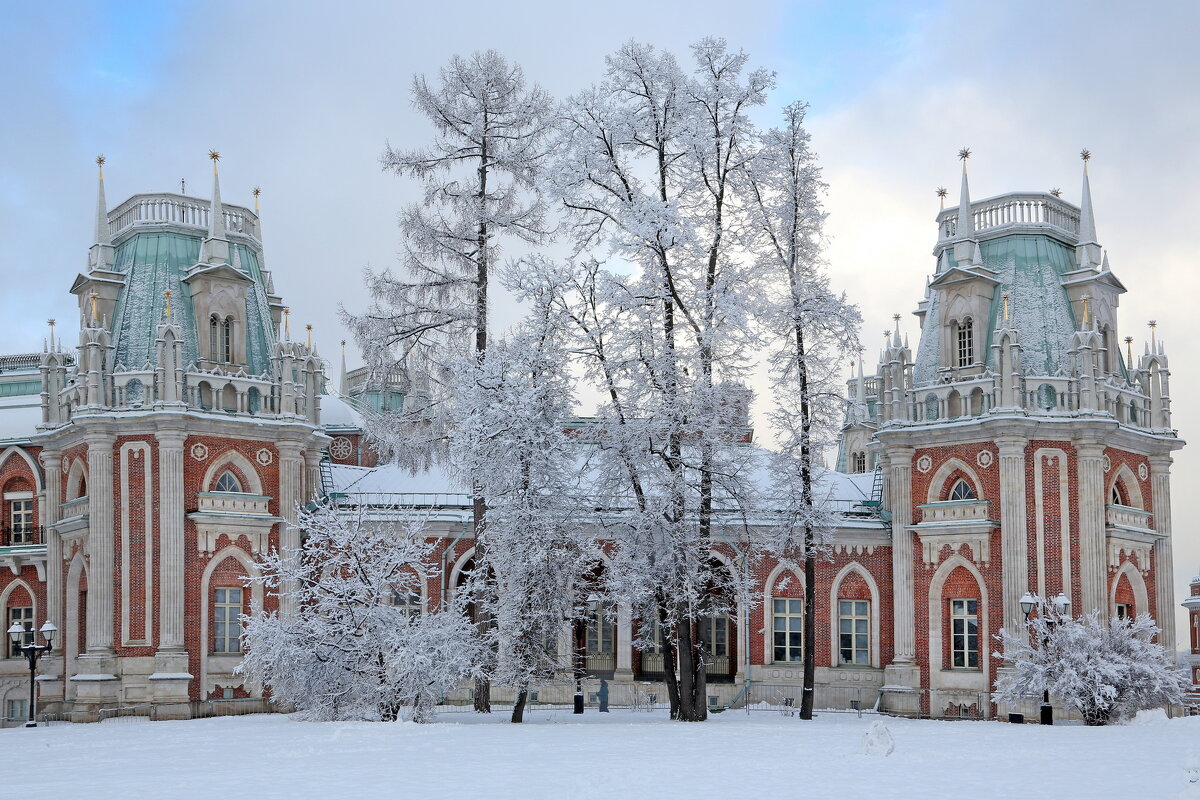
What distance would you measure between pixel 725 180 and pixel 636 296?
155 inches

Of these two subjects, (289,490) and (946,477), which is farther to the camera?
(289,490)

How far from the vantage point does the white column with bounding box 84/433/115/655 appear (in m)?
36.2

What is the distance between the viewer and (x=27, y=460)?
142 feet

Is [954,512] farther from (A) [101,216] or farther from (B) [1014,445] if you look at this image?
(A) [101,216]

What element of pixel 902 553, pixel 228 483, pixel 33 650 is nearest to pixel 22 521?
pixel 228 483

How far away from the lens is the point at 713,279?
32.2 meters

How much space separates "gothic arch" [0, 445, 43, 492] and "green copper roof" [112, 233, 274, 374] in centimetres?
705

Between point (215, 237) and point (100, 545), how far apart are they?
872cm

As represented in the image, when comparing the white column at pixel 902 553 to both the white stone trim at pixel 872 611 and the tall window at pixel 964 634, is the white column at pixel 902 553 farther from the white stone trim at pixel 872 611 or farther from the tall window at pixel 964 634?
the tall window at pixel 964 634

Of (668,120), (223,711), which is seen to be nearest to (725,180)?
(668,120)

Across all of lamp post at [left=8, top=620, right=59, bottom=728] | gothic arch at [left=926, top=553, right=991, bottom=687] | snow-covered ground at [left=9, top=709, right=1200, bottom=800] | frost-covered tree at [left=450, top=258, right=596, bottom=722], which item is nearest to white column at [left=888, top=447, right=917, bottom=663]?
gothic arch at [left=926, top=553, right=991, bottom=687]

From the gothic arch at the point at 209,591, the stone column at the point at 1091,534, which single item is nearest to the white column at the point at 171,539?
the gothic arch at the point at 209,591

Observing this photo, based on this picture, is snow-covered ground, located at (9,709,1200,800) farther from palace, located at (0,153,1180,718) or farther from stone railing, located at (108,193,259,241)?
stone railing, located at (108,193,259,241)

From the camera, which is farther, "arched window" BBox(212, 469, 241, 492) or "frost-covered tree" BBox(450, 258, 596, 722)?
"arched window" BBox(212, 469, 241, 492)
